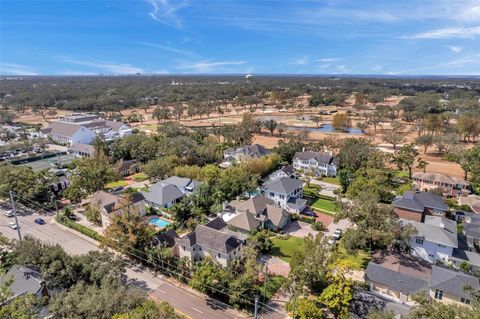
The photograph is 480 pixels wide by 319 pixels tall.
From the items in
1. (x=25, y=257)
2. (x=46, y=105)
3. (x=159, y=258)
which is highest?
(x=46, y=105)

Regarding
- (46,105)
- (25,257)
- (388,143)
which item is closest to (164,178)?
(25,257)

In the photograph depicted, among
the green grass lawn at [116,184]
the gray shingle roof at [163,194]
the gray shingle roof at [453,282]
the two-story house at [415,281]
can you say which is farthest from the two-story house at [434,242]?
the green grass lawn at [116,184]

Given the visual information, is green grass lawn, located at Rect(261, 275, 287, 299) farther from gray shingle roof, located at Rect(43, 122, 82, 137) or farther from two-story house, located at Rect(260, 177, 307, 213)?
gray shingle roof, located at Rect(43, 122, 82, 137)

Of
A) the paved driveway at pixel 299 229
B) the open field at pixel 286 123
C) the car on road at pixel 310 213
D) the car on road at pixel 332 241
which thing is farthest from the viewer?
the open field at pixel 286 123

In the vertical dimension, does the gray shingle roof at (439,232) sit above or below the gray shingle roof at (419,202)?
below

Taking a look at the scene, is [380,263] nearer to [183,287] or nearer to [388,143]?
[183,287]

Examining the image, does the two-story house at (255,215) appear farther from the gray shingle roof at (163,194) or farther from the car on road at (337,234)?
the gray shingle roof at (163,194)
